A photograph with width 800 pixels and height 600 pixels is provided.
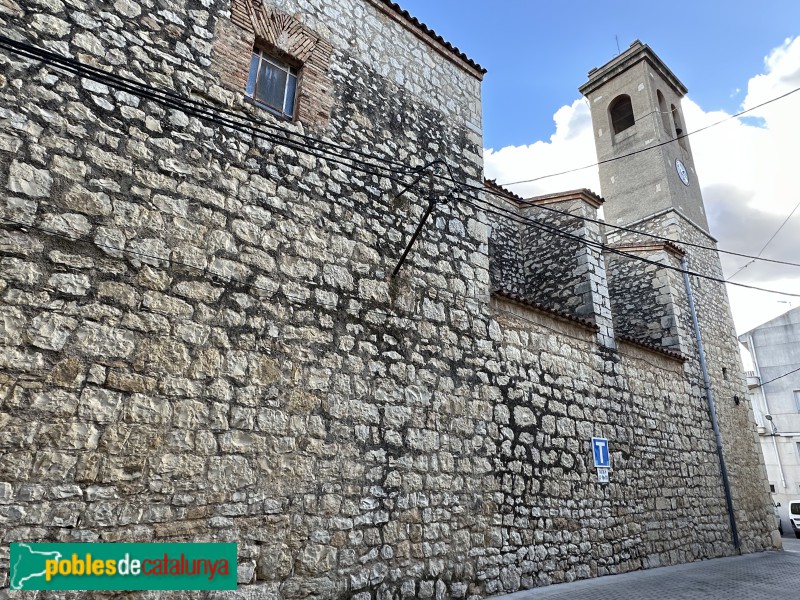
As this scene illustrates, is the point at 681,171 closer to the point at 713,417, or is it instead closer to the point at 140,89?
the point at 713,417

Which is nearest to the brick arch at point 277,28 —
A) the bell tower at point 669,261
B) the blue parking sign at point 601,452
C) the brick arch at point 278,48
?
the brick arch at point 278,48

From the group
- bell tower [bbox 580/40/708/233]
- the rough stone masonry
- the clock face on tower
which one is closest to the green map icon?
the rough stone masonry

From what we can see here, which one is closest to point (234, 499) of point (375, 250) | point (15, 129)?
point (375, 250)

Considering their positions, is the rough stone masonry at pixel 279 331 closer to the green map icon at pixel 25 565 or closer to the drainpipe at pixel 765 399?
the green map icon at pixel 25 565

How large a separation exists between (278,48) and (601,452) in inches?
232

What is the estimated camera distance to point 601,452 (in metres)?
6.20

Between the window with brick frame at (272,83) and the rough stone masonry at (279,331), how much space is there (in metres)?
0.14

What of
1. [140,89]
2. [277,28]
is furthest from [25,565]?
[277,28]

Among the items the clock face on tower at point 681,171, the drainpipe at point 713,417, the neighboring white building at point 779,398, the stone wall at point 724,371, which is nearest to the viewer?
the drainpipe at point 713,417

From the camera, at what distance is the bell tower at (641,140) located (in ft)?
40.7

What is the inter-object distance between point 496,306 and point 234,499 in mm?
3457

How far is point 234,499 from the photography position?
11.2 feet

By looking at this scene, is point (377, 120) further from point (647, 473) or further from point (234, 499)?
point (647, 473)

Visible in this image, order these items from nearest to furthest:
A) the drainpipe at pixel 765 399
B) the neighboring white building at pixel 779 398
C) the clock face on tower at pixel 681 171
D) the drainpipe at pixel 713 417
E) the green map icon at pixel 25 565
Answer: the green map icon at pixel 25 565 → the drainpipe at pixel 713 417 → the clock face on tower at pixel 681 171 → the neighboring white building at pixel 779 398 → the drainpipe at pixel 765 399
